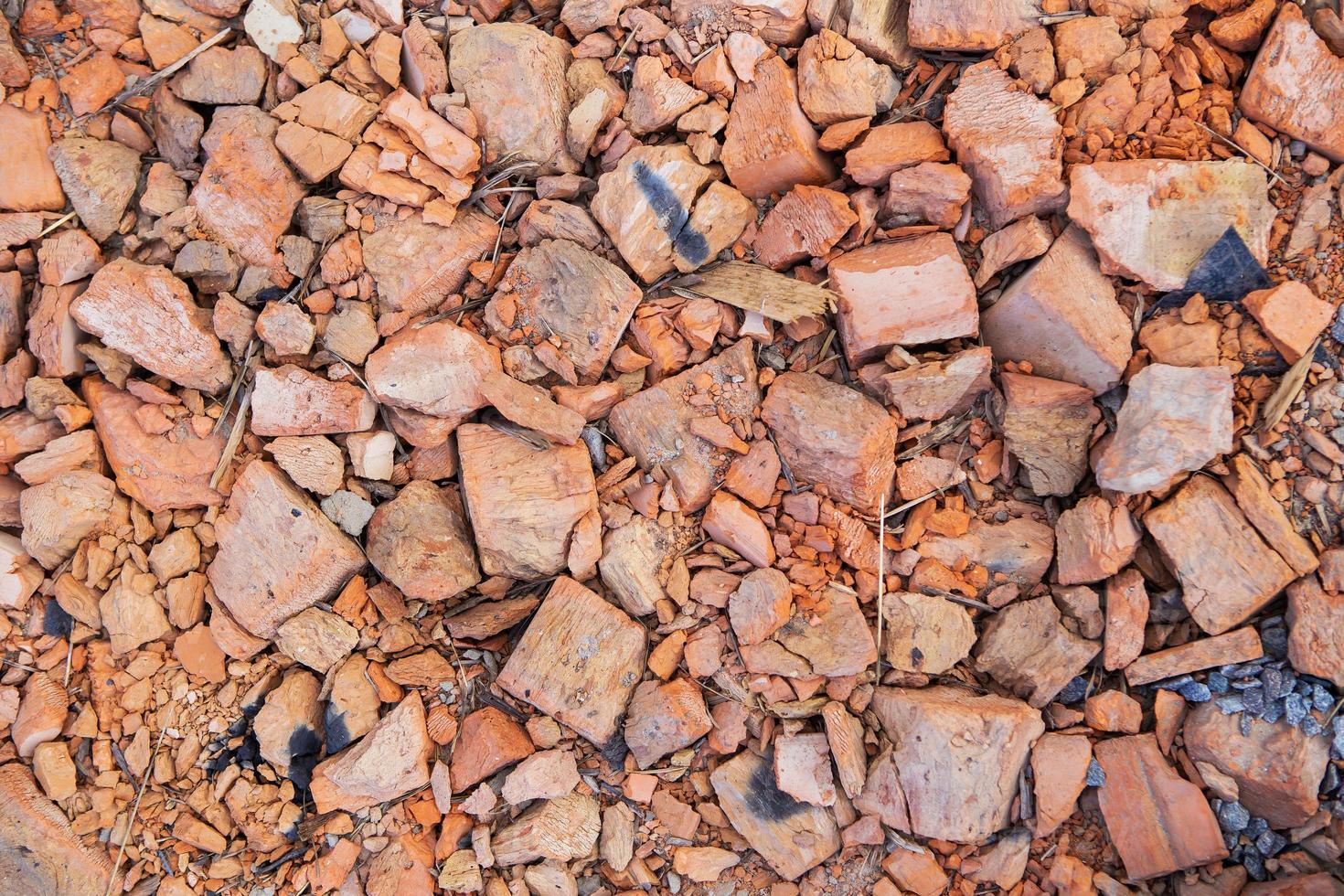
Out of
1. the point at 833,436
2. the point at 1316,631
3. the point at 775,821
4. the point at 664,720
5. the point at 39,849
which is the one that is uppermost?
the point at 833,436

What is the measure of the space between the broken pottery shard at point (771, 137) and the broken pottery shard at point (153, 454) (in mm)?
1876

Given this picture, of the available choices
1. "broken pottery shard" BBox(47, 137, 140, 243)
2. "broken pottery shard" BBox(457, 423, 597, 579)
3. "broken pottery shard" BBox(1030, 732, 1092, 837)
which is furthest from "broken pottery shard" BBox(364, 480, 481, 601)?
"broken pottery shard" BBox(1030, 732, 1092, 837)

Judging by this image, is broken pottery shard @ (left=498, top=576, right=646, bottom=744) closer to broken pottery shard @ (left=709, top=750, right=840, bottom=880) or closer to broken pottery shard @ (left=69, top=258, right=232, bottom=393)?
broken pottery shard @ (left=709, top=750, right=840, bottom=880)

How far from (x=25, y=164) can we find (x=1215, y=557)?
378 cm

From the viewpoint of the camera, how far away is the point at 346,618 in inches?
103

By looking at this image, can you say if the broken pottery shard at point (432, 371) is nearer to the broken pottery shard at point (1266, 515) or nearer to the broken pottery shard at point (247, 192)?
the broken pottery shard at point (247, 192)

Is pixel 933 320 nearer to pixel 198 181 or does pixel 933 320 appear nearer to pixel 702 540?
pixel 702 540

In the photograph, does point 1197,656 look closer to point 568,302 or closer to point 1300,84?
point 1300,84

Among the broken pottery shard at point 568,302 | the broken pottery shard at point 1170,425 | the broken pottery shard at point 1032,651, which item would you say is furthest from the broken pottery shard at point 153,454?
the broken pottery shard at point 1170,425

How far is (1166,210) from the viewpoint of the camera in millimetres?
2355

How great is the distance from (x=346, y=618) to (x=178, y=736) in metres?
0.63

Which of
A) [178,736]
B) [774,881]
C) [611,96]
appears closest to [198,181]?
[611,96]

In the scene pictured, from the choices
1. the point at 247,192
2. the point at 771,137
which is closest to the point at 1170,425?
the point at 771,137

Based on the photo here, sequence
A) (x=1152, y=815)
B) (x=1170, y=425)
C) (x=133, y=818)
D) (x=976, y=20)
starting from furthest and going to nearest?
(x=133, y=818), (x=976, y=20), (x=1152, y=815), (x=1170, y=425)
